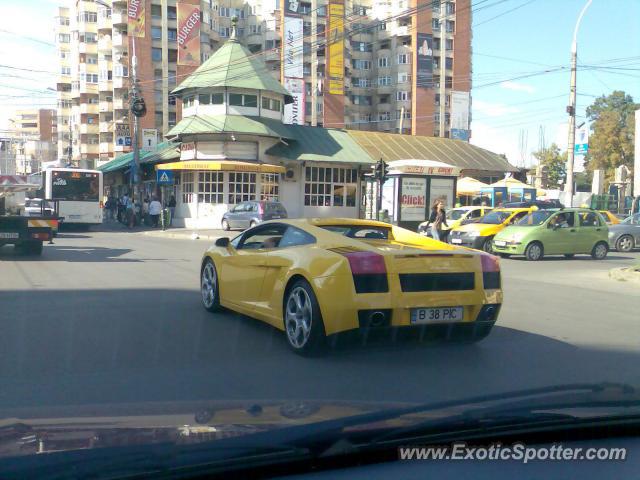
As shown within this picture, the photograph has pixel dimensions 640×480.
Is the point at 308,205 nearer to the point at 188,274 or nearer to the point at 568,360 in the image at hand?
the point at 188,274

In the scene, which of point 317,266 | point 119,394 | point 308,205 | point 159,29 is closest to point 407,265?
point 317,266

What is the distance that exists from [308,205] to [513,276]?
24601mm

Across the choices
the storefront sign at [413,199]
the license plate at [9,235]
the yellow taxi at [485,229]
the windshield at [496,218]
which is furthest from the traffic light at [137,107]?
the windshield at [496,218]

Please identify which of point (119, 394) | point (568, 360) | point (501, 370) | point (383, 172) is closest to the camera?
point (119, 394)

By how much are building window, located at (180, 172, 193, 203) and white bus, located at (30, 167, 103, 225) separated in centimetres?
527

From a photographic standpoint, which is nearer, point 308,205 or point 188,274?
point 188,274

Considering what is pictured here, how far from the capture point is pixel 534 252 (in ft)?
63.4

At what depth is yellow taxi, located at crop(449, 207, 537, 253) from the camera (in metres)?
21.0

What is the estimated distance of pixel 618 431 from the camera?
8.49ft

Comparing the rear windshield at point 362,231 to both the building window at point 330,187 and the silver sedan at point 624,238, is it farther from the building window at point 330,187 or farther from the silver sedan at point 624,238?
the building window at point 330,187

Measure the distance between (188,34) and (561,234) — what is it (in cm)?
5510

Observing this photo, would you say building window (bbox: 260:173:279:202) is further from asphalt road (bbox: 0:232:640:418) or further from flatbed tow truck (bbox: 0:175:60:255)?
asphalt road (bbox: 0:232:640:418)

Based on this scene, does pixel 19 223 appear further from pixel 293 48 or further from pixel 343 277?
pixel 293 48

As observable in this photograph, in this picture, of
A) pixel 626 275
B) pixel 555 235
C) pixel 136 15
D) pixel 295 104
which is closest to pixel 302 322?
pixel 626 275
